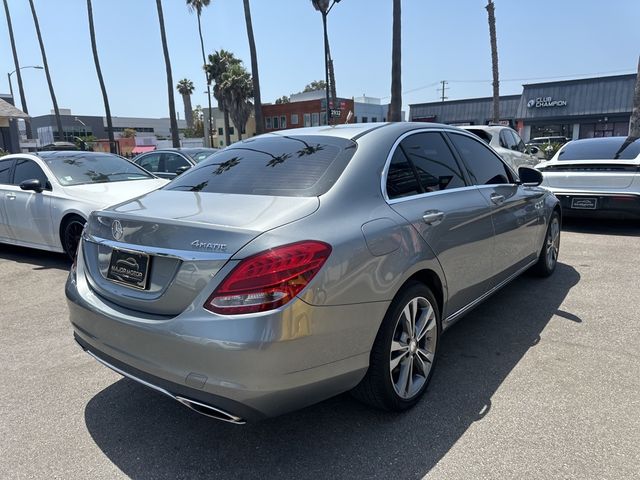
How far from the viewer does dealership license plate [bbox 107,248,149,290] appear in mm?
2352

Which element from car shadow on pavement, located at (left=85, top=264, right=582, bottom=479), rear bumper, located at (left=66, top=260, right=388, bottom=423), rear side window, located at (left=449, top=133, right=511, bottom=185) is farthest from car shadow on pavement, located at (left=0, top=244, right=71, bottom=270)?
rear side window, located at (left=449, top=133, right=511, bottom=185)

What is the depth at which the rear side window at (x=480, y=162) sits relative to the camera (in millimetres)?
3739

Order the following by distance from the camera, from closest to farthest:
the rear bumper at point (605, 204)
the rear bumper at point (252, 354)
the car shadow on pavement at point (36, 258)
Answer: the rear bumper at point (252, 354) → the car shadow on pavement at point (36, 258) → the rear bumper at point (605, 204)

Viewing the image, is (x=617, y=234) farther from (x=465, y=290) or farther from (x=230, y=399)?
(x=230, y=399)

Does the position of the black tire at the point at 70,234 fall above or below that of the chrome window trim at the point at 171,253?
below

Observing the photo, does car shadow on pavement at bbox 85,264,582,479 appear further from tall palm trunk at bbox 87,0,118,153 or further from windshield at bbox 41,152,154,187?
tall palm trunk at bbox 87,0,118,153

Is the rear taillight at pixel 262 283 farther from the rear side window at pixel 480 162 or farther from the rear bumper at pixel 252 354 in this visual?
the rear side window at pixel 480 162

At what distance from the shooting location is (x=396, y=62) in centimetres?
1708

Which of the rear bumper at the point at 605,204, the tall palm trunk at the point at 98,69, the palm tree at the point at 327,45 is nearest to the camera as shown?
the rear bumper at the point at 605,204

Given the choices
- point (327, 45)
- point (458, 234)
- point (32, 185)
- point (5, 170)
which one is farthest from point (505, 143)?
point (327, 45)

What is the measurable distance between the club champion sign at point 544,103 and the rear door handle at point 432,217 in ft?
133

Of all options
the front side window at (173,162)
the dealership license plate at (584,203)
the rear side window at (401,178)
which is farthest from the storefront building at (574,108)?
the rear side window at (401,178)

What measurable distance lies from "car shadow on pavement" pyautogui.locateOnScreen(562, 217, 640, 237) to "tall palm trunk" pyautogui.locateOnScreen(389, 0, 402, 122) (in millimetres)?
10125

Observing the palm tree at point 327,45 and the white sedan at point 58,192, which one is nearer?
the white sedan at point 58,192
